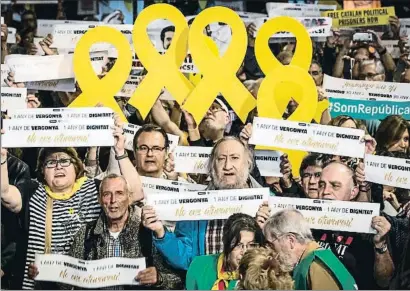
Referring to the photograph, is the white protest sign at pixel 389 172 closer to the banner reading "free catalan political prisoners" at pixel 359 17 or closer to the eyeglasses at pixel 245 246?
the eyeglasses at pixel 245 246

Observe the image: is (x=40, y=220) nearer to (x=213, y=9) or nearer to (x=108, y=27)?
(x=108, y=27)

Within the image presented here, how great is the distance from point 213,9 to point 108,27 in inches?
23.9

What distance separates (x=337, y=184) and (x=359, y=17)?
3.96 feet

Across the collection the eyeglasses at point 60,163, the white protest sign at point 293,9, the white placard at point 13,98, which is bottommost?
the eyeglasses at point 60,163

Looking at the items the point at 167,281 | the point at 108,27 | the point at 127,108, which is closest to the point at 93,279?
the point at 167,281

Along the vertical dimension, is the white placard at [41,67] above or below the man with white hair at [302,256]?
above

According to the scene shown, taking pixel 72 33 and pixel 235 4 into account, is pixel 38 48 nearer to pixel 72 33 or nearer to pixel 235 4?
pixel 72 33

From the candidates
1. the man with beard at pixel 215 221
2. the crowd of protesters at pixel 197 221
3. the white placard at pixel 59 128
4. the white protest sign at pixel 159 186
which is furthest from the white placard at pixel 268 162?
the white placard at pixel 59 128

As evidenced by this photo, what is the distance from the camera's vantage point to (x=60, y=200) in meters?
5.76

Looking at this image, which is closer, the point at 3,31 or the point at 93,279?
the point at 93,279

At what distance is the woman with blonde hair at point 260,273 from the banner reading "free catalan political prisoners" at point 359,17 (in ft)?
5.51

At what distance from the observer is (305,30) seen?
6027 millimetres

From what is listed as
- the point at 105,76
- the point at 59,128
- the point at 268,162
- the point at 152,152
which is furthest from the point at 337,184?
the point at 59,128

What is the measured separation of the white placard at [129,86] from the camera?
5.96 meters
